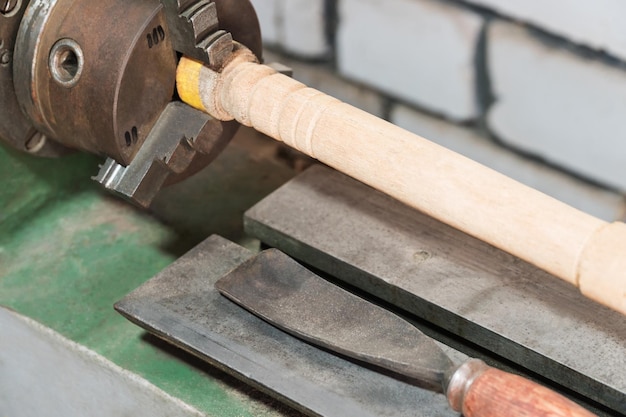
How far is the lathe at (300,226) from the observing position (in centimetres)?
112

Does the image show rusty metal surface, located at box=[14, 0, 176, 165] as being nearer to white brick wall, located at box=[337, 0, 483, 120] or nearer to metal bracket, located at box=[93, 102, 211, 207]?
metal bracket, located at box=[93, 102, 211, 207]

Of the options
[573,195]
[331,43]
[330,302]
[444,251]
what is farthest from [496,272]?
[331,43]

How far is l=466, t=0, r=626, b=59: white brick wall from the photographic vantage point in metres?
1.54

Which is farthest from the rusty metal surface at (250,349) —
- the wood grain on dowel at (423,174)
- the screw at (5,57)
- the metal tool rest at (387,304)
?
the screw at (5,57)

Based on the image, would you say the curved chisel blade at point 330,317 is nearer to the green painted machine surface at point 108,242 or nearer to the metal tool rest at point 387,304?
the metal tool rest at point 387,304

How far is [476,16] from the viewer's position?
1.69 metres

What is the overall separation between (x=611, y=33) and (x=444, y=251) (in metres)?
0.46

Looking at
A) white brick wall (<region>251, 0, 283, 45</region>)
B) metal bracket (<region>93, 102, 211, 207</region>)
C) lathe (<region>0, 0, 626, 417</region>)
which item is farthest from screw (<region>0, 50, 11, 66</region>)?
white brick wall (<region>251, 0, 283, 45</region>)

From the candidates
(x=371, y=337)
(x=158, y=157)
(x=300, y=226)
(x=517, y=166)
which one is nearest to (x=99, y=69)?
(x=158, y=157)

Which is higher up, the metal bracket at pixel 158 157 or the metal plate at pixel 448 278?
the metal bracket at pixel 158 157

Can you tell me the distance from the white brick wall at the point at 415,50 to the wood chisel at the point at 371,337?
22.9 inches

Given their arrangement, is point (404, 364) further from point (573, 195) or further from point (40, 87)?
point (573, 195)

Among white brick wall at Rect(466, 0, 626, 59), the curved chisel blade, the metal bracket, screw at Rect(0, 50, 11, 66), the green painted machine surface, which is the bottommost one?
the green painted machine surface

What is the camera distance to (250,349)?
128 cm
